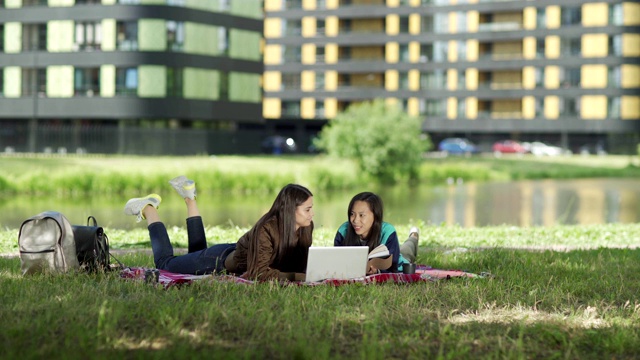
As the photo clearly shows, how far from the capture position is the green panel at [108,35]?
51469 mm

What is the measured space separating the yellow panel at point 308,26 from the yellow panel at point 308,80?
A: 3137 mm

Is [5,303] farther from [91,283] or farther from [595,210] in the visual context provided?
[595,210]

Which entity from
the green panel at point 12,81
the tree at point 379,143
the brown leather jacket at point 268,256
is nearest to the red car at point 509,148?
the tree at point 379,143

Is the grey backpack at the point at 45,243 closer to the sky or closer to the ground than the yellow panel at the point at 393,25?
closer to the ground

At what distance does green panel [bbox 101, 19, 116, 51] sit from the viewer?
169ft

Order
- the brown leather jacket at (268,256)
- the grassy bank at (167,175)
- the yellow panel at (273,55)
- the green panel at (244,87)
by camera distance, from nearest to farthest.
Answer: the brown leather jacket at (268,256) → the grassy bank at (167,175) → the green panel at (244,87) → the yellow panel at (273,55)

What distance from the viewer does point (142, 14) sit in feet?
167

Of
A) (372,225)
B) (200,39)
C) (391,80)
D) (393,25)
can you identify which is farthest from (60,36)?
(372,225)

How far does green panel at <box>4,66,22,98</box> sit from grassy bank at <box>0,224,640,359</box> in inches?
1773

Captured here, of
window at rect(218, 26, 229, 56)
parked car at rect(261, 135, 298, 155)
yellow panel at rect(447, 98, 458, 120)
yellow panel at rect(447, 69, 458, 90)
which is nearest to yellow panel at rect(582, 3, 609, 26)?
yellow panel at rect(447, 69, 458, 90)

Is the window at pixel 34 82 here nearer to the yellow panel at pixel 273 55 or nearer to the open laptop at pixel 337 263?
the yellow panel at pixel 273 55

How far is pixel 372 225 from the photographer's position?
10484 millimetres

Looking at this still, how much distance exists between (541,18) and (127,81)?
3732cm

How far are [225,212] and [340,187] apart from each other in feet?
40.5
